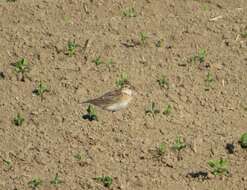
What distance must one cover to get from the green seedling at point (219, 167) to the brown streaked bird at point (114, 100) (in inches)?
63.4

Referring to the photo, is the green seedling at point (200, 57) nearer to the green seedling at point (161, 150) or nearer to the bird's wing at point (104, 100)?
the bird's wing at point (104, 100)

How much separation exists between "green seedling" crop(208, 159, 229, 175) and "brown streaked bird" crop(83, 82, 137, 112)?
63.4 inches

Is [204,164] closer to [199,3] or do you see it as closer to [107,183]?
[107,183]

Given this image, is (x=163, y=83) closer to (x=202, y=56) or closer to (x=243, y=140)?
(x=202, y=56)

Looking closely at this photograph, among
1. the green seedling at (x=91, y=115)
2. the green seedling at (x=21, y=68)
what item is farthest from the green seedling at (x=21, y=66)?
the green seedling at (x=91, y=115)

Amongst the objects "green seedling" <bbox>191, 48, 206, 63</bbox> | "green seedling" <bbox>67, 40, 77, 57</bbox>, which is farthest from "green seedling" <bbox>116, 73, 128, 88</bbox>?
"green seedling" <bbox>191, 48, 206, 63</bbox>

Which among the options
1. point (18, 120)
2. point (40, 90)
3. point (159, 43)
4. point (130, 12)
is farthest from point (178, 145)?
point (130, 12)

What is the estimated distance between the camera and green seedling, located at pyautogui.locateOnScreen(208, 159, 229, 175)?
8.75 meters

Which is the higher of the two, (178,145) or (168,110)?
(168,110)

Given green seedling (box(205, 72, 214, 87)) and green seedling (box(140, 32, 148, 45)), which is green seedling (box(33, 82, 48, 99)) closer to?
green seedling (box(140, 32, 148, 45))

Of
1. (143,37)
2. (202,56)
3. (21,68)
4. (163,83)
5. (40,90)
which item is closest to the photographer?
(40,90)

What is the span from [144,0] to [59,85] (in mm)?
2938

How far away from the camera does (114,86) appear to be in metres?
10.6

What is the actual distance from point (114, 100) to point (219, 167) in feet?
5.89
